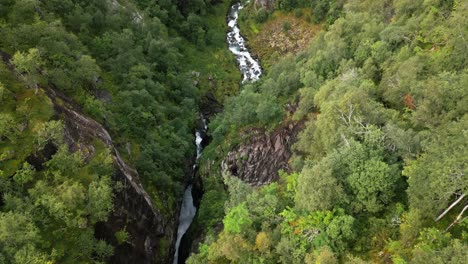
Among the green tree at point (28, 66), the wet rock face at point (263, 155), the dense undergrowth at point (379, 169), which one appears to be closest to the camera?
the dense undergrowth at point (379, 169)

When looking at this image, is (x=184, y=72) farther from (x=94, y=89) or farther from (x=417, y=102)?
(x=417, y=102)

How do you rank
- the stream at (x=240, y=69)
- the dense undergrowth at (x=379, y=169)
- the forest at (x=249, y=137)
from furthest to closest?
the stream at (x=240, y=69)
the forest at (x=249, y=137)
the dense undergrowth at (x=379, y=169)

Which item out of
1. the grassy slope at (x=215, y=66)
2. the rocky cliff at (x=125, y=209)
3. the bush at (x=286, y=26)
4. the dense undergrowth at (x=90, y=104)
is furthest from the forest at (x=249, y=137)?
the bush at (x=286, y=26)

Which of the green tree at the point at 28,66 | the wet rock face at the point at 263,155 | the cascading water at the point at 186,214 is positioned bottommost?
the cascading water at the point at 186,214

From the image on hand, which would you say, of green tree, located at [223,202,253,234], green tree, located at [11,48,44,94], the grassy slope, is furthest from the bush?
green tree, located at [223,202,253,234]

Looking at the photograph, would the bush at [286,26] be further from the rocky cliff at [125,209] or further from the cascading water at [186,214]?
the rocky cliff at [125,209]

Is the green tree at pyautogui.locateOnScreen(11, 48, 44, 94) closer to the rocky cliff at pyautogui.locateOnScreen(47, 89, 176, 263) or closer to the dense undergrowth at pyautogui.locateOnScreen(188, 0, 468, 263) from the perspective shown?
the rocky cliff at pyautogui.locateOnScreen(47, 89, 176, 263)
